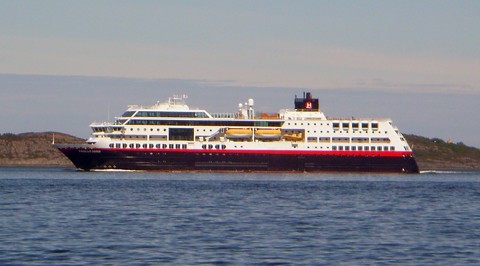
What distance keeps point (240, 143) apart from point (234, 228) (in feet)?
230

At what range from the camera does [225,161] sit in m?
108

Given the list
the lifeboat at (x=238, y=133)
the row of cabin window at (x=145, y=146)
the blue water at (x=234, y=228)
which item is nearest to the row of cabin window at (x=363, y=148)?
the lifeboat at (x=238, y=133)

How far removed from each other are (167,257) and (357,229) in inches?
439

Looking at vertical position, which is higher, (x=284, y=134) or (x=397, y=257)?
(x=284, y=134)

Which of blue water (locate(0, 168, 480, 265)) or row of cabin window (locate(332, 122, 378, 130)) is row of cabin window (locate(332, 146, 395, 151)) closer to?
row of cabin window (locate(332, 122, 378, 130))

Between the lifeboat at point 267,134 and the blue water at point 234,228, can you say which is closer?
the blue water at point 234,228

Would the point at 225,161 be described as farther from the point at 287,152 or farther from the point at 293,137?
the point at 293,137

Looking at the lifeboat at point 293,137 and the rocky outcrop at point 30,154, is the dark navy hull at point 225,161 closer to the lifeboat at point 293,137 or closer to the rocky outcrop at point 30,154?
the lifeboat at point 293,137

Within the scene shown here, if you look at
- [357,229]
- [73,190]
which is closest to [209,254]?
[357,229]

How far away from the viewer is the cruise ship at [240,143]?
354 ft

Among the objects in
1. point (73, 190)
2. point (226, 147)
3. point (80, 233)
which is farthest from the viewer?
point (226, 147)

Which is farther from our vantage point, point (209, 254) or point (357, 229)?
point (357, 229)

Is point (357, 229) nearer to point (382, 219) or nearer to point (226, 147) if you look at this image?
point (382, 219)

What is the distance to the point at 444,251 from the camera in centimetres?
3350
